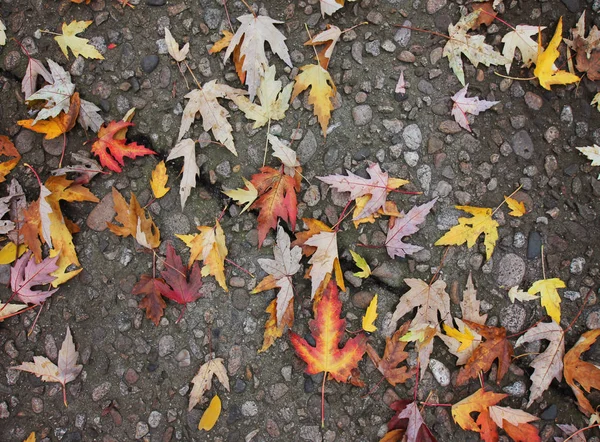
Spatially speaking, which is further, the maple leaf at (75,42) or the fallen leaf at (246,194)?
the maple leaf at (75,42)

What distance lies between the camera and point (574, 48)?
235 centimetres

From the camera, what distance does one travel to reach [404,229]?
7.29ft

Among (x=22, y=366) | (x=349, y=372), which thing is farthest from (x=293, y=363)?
(x=22, y=366)

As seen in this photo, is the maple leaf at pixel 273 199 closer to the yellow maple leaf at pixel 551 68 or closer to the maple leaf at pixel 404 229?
the maple leaf at pixel 404 229

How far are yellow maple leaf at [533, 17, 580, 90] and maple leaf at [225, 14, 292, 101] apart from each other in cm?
111

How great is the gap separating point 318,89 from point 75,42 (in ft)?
3.66

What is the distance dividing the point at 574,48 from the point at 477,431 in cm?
175

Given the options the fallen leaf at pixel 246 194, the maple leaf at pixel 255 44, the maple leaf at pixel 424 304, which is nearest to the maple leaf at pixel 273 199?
the fallen leaf at pixel 246 194

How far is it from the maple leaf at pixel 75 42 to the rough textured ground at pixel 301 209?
0.05 meters

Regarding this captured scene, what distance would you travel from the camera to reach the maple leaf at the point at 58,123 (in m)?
2.28

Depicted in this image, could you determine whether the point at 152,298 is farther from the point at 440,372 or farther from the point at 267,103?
the point at 440,372

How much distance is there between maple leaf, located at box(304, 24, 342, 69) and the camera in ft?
7.47

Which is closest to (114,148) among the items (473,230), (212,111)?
(212,111)

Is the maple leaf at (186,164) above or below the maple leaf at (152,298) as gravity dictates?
above
